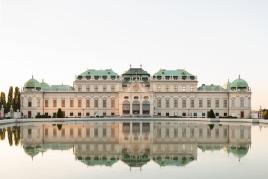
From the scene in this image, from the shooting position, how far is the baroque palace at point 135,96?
10538 centimetres

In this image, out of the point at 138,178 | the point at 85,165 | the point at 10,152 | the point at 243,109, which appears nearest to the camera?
the point at 138,178

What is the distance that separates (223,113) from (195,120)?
26.4 m

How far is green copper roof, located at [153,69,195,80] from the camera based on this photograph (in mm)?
108375

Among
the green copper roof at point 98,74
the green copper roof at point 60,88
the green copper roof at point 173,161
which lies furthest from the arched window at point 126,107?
the green copper roof at point 173,161

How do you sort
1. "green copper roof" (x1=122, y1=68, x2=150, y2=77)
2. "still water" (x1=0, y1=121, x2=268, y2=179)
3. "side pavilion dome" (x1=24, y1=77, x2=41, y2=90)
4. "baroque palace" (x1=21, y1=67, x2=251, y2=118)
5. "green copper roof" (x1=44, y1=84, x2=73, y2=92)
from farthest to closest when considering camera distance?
"green copper roof" (x1=122, y1=68, x2=150, y2=77)
"green copper roof" (x1=44, y1=84, x2=73, y2=92)
"side pavilion dome" (x1=24, y1=77, x2=41, y2=90)
"baroque palace" (x1=21, y1=67, x2=251, y2=118)
"still water" (x1=0, y1=121, x2=268, y2=179)

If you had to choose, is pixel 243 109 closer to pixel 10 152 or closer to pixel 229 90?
pixel 229 90

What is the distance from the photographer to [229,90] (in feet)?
353

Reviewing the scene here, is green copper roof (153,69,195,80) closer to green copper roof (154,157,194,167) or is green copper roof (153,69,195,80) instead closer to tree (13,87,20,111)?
tree (13,87,20,111)

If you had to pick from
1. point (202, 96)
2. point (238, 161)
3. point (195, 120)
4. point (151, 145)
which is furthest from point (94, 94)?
point (238, 161)

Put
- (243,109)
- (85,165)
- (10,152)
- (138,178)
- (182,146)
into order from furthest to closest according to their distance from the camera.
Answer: (243,109)
(182,146)
(10,152)
(85,165)
(138,178)

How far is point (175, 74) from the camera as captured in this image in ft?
357

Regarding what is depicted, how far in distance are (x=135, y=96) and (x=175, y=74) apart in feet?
39.7

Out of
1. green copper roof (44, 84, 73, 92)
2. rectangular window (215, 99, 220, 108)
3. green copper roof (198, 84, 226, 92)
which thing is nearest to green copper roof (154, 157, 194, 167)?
rectangular window (215, 99, 220, 108)

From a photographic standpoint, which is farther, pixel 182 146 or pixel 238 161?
pixel 182 146
